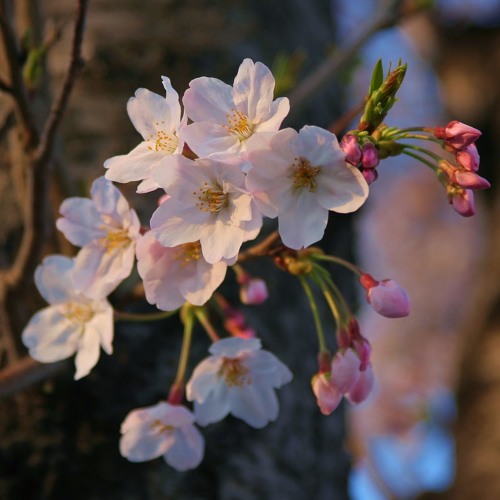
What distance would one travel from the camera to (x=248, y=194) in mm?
824

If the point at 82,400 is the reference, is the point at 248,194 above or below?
above

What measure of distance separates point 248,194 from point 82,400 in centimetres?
83

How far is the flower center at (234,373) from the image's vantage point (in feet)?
3.43

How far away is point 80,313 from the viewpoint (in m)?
1.12

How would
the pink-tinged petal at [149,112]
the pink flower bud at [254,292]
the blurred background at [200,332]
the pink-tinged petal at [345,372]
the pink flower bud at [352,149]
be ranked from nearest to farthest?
the pink flower bud at [352,149], the pink-tinged petal at [345,372], the pink-tinged petal at [149,112], the pink flower bud at [254,292], the blurred background at [200,332]

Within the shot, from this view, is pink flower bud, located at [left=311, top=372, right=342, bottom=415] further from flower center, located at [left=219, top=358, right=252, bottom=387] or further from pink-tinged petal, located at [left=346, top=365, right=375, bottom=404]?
flower center, located at [left=219, top=358, right=252, bottom=387]

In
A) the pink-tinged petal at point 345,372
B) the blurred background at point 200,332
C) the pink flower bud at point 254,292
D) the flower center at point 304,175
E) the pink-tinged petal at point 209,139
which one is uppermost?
the pink-tinged petal at point 209,139

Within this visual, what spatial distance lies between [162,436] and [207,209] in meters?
0.43

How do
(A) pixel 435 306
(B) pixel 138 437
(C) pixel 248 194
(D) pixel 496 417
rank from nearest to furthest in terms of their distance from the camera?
(C) pixel 248 194
(B) pixel 138 437
(D) pixel 496 417
(A) pixel 435 306

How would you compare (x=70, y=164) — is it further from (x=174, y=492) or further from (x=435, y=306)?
(x=435, y=306)

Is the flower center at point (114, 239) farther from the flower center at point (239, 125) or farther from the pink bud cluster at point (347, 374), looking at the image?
the pink bud cluster at point (347, 374)

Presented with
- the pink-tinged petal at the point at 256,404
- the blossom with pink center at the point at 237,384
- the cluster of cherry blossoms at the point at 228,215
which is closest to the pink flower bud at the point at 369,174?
the cluster of cherry blossoms at the point at 228,215

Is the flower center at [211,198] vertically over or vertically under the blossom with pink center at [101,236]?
over

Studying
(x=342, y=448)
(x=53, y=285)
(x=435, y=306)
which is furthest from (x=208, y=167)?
(x=435, y=306)
